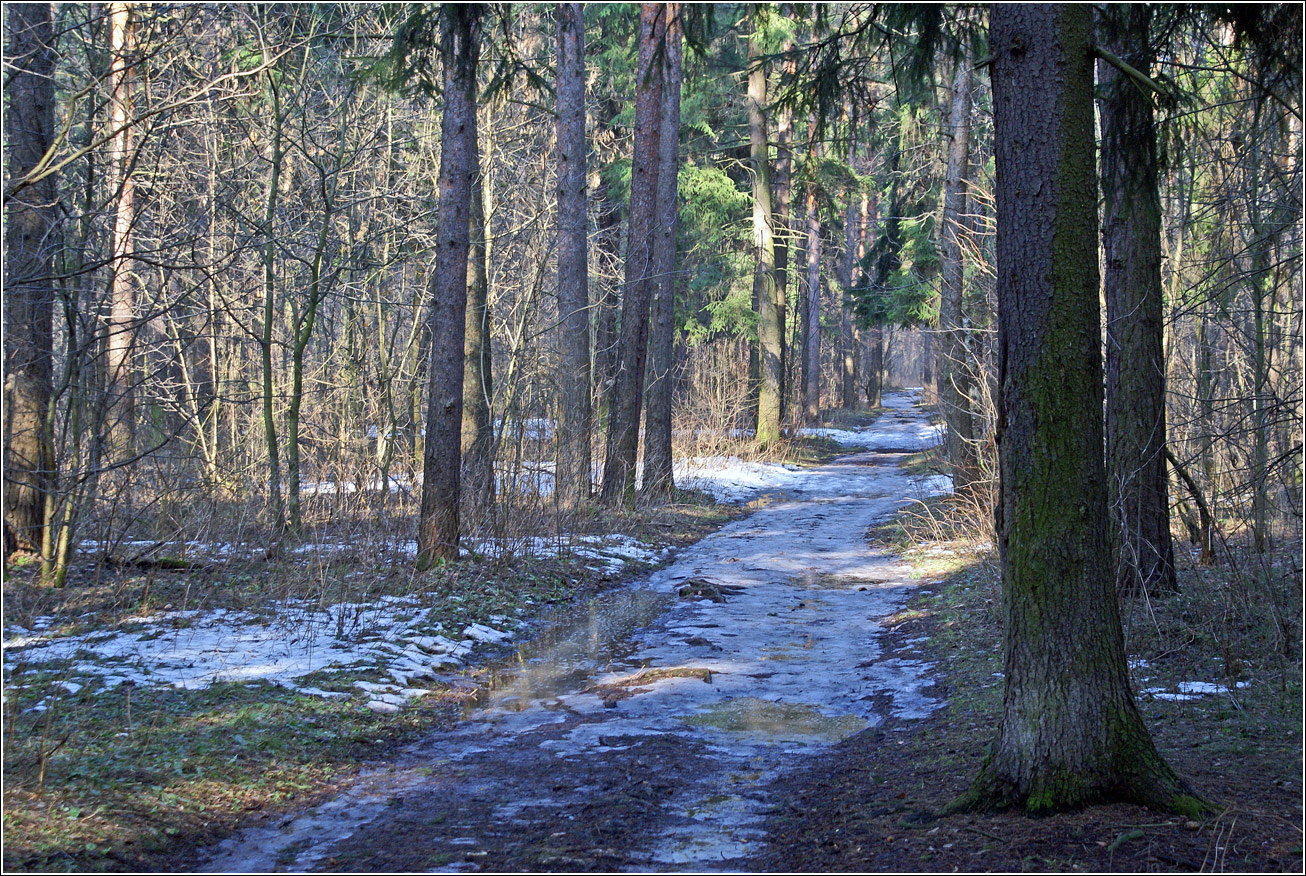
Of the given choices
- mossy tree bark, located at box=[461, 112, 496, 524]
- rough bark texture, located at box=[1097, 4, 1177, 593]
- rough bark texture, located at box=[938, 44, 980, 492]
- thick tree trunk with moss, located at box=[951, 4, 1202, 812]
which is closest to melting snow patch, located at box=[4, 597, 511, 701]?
thick tree trunk with moss, located at box=[951, 4, 1202, 812]

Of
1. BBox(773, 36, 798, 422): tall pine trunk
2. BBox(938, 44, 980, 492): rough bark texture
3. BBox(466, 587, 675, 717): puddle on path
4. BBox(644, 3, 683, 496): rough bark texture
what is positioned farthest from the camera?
BBox(773, 36, 798, 422): tall pine trunk

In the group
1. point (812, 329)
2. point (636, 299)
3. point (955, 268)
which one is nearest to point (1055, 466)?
point (955, 268)

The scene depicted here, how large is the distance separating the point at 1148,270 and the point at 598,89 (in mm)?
19632

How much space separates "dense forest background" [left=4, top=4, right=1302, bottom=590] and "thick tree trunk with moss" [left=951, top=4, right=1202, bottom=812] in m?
0.41

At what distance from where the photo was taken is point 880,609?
10.1 meters

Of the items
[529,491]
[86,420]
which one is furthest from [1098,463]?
[529,491]

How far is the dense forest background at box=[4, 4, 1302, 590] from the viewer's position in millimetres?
6715

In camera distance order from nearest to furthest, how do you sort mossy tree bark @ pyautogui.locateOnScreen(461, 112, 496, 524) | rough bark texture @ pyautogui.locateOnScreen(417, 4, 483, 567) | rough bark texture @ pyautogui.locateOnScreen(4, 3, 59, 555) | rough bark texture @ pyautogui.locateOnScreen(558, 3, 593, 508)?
1. rough bark texture @ pyautogui.locateOnScreen(4, 3, 59, 555)
2. rough bark texture @ pyautogui.locateOnScreen(417, 4, 483, 567)
3. rough bark texture @ pyautogui.locateOnScreen(558, 3, 593, 508)
4. mossy tree bark @ pyautogui.locateOnScreen(461, 112, 496, 524)

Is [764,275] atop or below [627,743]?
atop

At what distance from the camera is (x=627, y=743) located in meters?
6.00

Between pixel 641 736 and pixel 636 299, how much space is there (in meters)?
10.6

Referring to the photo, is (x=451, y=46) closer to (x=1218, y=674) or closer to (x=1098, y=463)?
(x=1098, y=463)

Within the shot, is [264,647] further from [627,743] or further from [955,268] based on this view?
[955,268]

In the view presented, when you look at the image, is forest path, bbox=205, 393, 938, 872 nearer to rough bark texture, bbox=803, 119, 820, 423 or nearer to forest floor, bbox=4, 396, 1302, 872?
forest floor, bbox=4, 396, 1302, 872
